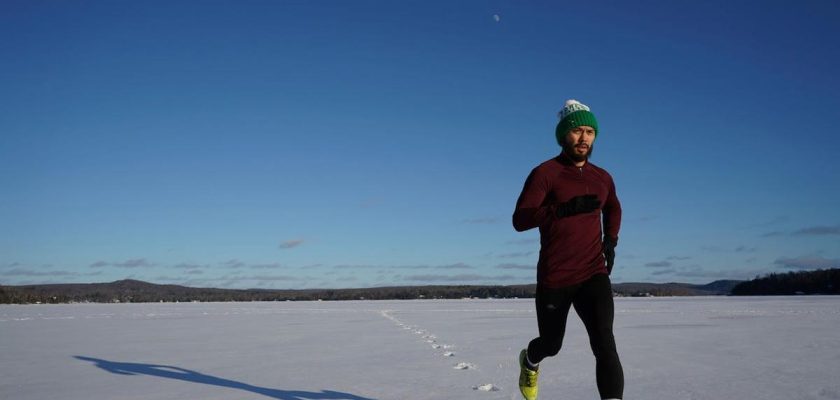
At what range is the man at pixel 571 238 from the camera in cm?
351

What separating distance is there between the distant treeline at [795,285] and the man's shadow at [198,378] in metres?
40.3

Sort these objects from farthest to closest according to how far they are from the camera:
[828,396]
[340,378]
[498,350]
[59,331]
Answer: [59,331] < [498,350] < [340,378] < [828,396]

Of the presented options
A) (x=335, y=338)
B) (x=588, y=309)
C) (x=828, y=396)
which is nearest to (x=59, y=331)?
(x=335, y=338)

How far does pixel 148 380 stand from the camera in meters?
5.22

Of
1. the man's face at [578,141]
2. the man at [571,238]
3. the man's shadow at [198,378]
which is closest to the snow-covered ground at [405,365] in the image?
the man's shadow at [198,378]

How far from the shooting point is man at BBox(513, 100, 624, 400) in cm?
351

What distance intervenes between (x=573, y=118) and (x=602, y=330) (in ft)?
3.96

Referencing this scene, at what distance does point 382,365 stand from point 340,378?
763 mm

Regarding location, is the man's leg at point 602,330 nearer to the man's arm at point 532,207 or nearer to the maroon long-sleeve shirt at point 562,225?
the maroon long-sleeve shirt at point 562,225

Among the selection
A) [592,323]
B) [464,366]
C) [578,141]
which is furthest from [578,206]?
[464,366]

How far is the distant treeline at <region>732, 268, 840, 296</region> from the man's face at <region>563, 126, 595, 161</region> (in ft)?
132

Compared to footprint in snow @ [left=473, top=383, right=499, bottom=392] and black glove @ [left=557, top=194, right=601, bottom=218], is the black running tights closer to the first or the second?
black glove @ [left=557, top=194, right=601, bottom=218]

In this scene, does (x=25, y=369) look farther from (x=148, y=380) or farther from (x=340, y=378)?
(x=340, y=378)

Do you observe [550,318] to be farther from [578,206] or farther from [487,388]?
[487,388]
